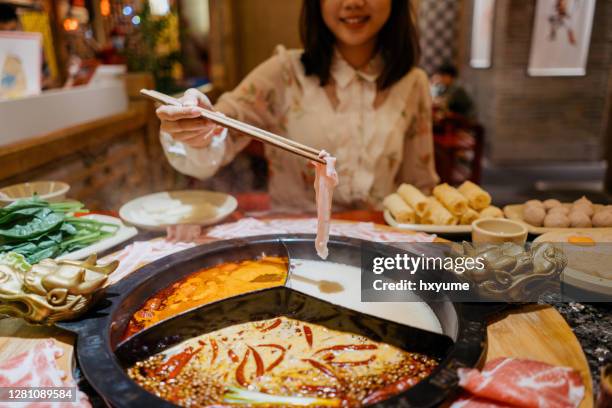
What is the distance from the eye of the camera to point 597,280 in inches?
48.2

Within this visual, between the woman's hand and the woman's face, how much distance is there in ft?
2.92

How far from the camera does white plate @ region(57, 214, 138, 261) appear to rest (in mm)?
1443

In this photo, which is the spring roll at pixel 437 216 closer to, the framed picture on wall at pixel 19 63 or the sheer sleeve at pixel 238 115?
the sheer sleeve at pixel 238 115

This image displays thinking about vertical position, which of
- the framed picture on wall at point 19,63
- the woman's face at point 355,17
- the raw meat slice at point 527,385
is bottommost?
the raw meat slice at point 527,385

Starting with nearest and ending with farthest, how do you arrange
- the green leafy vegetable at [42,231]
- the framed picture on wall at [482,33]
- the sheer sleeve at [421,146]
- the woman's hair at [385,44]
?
the green leafy vegetable at [42,231] < the woman's hair at [385,44] < the sheer sleeve at [421,146] < the framed picture on wall at [482,33]

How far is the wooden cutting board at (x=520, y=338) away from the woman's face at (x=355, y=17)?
4.99 ft

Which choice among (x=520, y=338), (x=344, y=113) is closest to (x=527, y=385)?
(x=520, y=338)

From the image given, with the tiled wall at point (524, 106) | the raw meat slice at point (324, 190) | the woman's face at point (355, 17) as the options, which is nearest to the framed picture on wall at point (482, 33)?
the tiled wall at point (524, 106)

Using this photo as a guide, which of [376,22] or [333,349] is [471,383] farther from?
[376,22]

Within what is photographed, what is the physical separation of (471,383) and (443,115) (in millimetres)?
4966

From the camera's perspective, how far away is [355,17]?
7.01ft

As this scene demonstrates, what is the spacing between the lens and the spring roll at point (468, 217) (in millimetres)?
1759

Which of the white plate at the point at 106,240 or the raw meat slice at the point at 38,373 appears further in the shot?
the white plate at the point at 106,240

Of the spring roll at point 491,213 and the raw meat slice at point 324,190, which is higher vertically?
the raw meat slice at point 324,190
